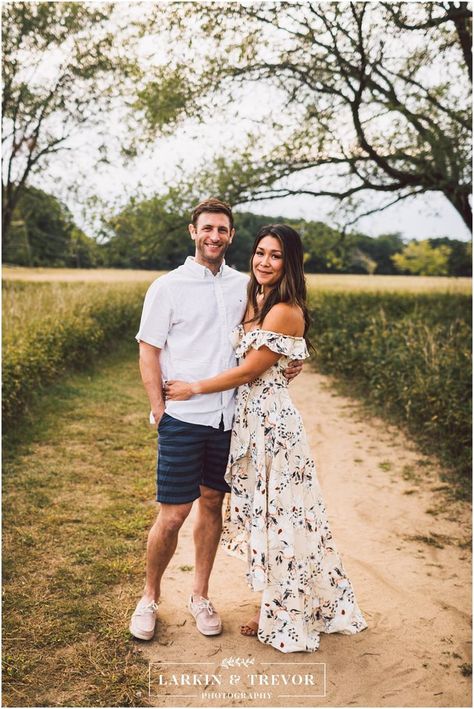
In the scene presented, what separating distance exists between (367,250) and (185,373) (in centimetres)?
2891

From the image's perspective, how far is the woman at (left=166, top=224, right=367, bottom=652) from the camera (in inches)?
114

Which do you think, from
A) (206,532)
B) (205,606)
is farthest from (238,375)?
(205,606)

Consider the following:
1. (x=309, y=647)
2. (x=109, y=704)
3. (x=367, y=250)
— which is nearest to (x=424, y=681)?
(x=309, y=647)

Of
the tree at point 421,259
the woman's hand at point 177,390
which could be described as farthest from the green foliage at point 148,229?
the tree at point 421,259

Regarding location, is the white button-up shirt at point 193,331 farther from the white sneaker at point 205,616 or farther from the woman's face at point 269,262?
the white sneaker at point 205,616

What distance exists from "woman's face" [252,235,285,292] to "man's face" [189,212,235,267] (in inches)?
7.1

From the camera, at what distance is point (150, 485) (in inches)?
211

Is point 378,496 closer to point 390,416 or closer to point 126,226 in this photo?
point 390,416

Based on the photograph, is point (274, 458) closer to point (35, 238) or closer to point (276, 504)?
point (276, 504)

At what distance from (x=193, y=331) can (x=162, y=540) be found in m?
1.06

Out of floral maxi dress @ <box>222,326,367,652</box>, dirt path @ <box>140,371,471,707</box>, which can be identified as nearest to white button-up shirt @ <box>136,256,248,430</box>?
floral maxi dress @ <box>222,326,367,652</box>

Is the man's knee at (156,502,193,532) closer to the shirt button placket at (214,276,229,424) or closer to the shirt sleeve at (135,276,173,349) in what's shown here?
the shirt button placket at (214,276,229,424)

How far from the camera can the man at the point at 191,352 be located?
2.95m

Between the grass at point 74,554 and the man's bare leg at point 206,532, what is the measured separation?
1.46 ft
